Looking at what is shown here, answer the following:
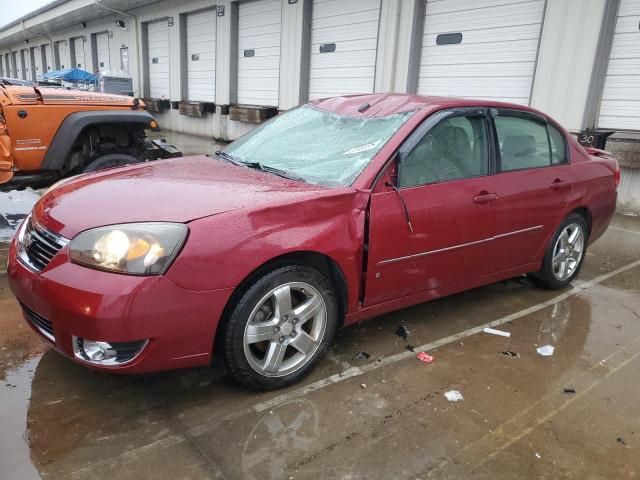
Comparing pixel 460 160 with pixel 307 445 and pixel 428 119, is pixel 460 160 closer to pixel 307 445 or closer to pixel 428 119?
pixel 428 119

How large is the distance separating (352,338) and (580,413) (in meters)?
1.38

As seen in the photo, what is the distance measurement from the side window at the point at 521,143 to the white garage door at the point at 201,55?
42.1ft

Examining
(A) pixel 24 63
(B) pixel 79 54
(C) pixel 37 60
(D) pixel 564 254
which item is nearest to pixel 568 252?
(D) pixel 564 254

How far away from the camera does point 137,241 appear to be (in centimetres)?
223

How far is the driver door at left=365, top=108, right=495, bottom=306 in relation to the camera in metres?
2.90

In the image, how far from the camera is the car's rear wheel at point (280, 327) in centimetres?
244

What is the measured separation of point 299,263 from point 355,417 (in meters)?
0.82

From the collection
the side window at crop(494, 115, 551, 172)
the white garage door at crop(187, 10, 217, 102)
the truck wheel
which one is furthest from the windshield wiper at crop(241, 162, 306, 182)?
the white garage door at crop(187, 10, 217, 102)

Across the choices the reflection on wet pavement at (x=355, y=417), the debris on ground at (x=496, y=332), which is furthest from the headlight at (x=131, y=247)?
the debris on ground at (x=496, y=332)

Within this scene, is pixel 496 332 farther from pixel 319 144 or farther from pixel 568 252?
pixel 319 144

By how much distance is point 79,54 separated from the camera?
24.4 metres

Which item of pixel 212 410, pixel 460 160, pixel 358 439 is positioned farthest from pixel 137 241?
pixel 460 160

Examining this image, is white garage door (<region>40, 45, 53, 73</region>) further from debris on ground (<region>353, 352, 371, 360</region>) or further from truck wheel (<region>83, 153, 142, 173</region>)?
debris on ground (<region>353, 352, 371, 360</region>)

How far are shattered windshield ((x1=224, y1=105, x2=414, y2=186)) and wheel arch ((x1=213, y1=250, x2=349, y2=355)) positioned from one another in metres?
0.46
